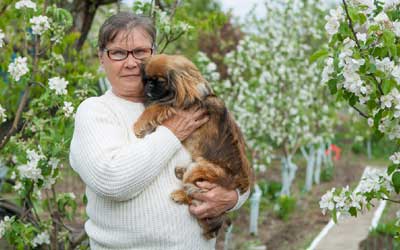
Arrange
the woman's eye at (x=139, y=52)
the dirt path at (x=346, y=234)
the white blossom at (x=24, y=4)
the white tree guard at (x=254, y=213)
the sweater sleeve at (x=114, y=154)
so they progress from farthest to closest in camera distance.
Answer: the white tree guard at (x=254, y=213) < the dirt path at (x=346, y=234) < the white blossom at (x=24, y=4) < the woman's eye at (x=139, y=52) < the sweater sleeve at (x=114, y=154)

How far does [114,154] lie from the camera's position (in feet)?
9.26

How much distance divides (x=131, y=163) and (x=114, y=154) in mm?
92

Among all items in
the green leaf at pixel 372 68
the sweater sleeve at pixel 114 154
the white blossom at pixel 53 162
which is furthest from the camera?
the white blossom at pixel 53 162

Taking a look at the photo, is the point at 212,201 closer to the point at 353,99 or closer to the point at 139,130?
the point at 139,130

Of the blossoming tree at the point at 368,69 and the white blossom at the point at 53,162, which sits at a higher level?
the blossoming tree at the point at 368,69

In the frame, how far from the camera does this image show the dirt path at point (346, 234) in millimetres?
8102

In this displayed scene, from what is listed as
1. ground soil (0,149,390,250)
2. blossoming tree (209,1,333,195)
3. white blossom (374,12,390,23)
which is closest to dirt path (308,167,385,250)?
ground soil (0,149,390,250)

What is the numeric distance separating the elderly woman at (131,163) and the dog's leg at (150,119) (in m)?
0.03

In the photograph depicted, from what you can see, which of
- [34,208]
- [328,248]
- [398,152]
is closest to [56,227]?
[34,208]

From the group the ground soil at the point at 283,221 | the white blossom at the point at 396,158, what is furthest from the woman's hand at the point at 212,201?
the ground soil at the point at 283,221

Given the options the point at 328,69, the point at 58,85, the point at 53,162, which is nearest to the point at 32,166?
the point at 53,162

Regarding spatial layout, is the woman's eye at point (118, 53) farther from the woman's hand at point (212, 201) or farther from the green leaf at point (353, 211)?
the green leaf at point (353, 211)

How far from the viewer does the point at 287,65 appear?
10.5 m

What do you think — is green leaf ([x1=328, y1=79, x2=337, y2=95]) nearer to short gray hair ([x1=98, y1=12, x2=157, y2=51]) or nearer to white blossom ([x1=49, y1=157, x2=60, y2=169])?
short gray hair ([x1=98, y1=12, x2=157, y2=51])
